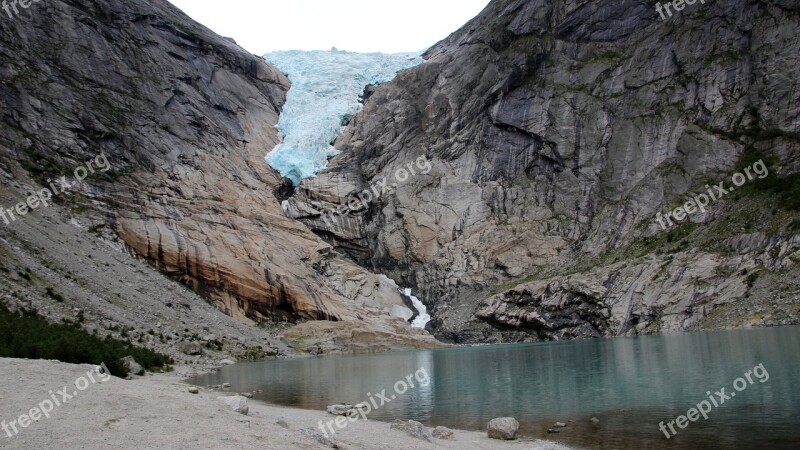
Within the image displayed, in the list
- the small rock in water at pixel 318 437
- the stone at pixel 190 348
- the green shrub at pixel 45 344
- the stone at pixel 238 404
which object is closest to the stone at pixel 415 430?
the small rock in water at pixel 318 437

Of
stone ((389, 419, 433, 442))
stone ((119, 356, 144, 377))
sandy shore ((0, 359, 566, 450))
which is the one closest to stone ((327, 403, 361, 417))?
sandy shore ((0, 359, 566, 450))

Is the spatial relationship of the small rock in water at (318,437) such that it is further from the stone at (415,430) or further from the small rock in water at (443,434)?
the small rock in water at (443,434)

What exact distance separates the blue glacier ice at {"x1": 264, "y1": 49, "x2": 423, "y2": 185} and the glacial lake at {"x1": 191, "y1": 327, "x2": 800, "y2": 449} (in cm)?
8098

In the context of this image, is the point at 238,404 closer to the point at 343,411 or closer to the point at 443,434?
the point at 343,411

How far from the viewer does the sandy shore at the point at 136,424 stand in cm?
1141

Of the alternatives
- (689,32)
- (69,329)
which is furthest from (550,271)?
(69,329)

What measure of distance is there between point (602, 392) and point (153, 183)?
7303cm

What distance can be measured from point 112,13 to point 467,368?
93.0m

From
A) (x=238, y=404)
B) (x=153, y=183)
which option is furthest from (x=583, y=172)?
(x=238, y=404)

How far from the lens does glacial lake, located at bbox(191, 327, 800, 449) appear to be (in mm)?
16531

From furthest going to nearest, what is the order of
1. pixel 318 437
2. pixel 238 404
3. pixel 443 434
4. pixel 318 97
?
pixel 318 97 < pixel 238 404 < pixel 443 434 < pixel 318 437

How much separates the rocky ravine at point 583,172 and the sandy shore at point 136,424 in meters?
53.6

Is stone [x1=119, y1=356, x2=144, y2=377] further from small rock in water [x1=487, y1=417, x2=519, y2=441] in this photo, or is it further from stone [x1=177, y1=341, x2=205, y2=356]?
stone [x1=177, y1=341, x2=205, y2=356]

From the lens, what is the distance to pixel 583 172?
10081cm
